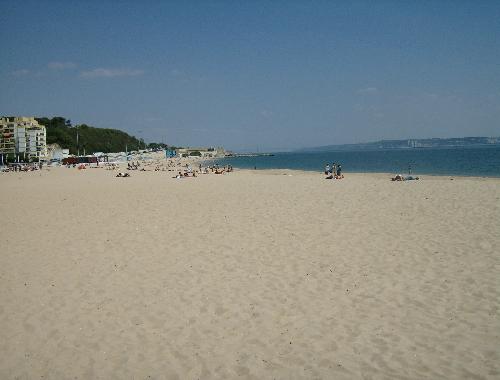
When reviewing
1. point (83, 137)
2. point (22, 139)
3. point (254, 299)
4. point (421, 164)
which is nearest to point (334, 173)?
point (254, 299)

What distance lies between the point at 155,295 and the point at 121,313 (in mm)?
692

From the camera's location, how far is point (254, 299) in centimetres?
569

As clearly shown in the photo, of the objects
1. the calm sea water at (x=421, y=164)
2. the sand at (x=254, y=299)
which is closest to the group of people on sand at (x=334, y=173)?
the calm sea water at (x=421, y=164)

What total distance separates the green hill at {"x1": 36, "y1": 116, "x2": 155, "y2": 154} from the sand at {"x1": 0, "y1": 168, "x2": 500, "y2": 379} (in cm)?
11140

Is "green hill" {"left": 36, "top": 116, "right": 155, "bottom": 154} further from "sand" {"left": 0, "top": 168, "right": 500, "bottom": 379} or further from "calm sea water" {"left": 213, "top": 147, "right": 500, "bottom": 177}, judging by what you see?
"sand" {"left": 0, "top": 168, "right": 500, "bottom": 379}

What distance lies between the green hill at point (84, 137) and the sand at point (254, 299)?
4386 inches

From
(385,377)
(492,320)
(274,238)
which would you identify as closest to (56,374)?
(385,377)

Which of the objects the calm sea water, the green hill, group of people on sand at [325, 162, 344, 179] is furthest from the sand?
the green hill

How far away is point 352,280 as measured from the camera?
20.7 ft

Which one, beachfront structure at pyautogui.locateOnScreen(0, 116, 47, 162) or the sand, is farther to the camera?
beachfront structure at pyautogui.locateOnScreen(0, 116, 47, 162)

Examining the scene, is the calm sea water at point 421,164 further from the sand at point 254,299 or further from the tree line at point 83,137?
the tree line at point 83,137

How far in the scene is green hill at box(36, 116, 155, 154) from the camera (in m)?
120

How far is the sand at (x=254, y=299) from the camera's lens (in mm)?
4141

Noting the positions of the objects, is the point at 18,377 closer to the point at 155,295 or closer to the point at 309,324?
the point at 155,295
